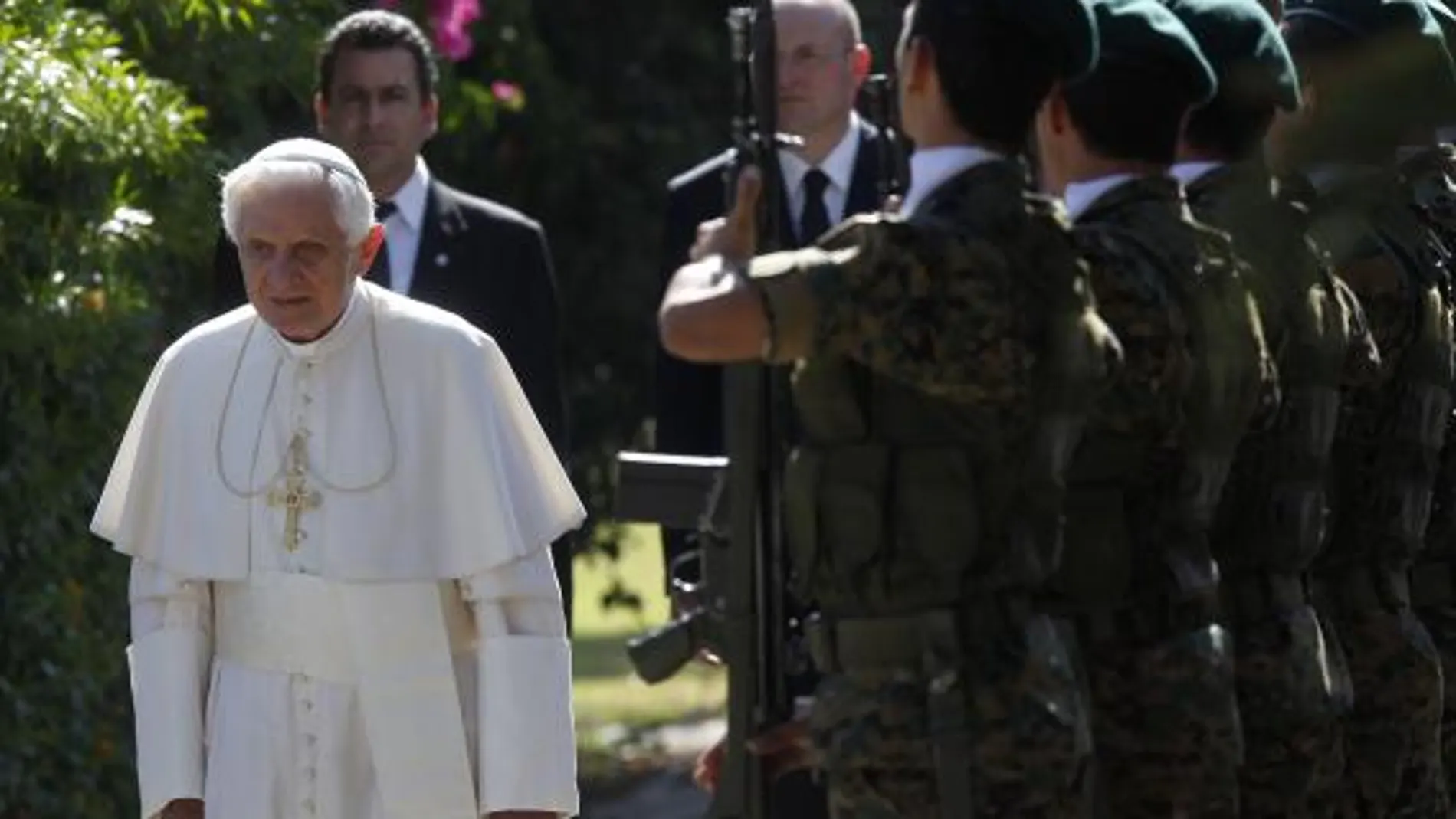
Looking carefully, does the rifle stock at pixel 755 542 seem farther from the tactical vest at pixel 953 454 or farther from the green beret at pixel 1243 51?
the green beret at pixel 1243 51

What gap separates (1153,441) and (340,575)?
4.75 ft

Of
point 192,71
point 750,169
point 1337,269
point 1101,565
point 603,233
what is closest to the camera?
point 750,169

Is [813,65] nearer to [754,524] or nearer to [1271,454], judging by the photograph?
[1271,454]

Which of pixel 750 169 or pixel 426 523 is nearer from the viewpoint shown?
pixel 750 169

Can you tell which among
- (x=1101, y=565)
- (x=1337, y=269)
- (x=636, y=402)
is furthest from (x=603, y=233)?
(x=1101, y=565)

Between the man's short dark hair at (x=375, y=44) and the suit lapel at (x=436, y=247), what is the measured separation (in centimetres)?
27

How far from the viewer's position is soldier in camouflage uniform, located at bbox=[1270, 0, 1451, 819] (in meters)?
8.62

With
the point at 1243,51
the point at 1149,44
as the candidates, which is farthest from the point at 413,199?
the point at 1149,44

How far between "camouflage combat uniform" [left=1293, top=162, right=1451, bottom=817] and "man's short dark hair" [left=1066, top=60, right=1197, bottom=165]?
43.7 inches

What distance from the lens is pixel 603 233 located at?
16.2 metres

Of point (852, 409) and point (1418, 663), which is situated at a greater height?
point (852, 409)

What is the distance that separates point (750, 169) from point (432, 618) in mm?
1308

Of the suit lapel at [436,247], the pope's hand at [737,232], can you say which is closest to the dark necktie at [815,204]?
the suit lapel at [436,247]

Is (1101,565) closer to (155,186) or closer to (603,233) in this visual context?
(155,186)
